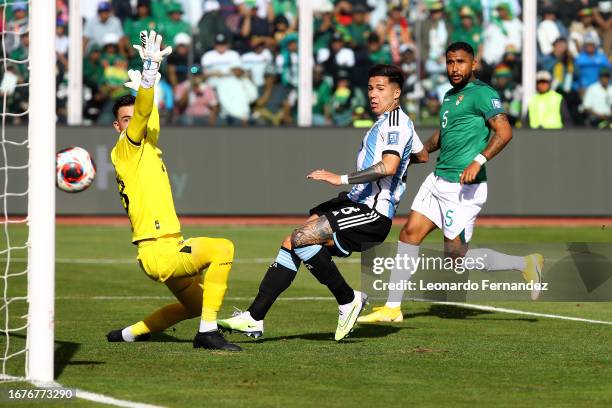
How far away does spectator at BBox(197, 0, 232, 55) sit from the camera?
976 inches

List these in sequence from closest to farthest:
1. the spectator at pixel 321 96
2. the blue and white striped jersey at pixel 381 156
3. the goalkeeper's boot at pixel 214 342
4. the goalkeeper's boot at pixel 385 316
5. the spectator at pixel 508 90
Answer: the goalkeeper's boot at pixel 214 342
the blue and white striped jersey at pixel 381 156
the goalkeeper's boot at pixel 385 316
the spectator at pixel 508 90
the spectator at pixel 321 96

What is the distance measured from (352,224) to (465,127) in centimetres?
251

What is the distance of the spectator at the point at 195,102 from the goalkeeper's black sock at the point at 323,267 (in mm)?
14856

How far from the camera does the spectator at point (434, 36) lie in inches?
985

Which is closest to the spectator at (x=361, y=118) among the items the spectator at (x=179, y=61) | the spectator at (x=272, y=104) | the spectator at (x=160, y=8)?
the spectator at (x=272, y=104)

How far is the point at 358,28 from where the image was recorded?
25.3m

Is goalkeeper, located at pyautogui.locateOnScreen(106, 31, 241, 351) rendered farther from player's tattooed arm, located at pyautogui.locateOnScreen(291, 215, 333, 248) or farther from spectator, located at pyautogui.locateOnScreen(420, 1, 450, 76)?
spectator, located at pyautogui.locateOnScreen(420, 1, 450, 76)

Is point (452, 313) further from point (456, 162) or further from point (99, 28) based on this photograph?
point (99, 28)

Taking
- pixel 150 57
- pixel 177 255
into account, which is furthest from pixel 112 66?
pixel 150 57

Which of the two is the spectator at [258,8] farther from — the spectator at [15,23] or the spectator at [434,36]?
the spectator at [15,23]

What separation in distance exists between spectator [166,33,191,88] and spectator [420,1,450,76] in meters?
4.36

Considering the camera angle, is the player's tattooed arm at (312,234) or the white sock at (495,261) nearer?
the player's tattooed arm at (312,234)

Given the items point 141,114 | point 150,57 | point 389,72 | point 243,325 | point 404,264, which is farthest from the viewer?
point 404,264

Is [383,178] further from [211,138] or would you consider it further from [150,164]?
[211,138]
